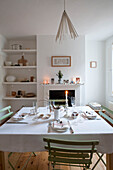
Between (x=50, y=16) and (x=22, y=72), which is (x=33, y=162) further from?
(x=22, y=72)

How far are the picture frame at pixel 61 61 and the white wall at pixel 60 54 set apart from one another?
102 mm

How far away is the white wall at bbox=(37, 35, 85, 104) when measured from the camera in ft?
14.4

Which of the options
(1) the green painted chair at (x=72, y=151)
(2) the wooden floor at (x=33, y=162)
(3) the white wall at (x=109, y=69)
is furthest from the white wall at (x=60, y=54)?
(1) the green painted chair at (x=72, y=151)

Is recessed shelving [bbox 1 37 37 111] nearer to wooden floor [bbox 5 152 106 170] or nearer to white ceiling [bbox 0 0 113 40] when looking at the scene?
white ceiling [bbox 0 0 113 40]

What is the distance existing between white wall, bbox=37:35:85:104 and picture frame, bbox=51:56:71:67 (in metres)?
0.10

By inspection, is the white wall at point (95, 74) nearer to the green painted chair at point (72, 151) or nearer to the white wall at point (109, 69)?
the white wall at point (109, 69)

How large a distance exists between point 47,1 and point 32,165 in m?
2.78

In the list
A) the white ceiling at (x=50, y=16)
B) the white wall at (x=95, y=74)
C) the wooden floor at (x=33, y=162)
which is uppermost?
the white ceiling at (x=50, y=16)

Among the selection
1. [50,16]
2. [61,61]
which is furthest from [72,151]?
[61,61]

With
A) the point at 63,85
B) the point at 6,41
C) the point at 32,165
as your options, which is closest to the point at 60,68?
the point at 63,85

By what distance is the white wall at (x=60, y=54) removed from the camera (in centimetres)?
438

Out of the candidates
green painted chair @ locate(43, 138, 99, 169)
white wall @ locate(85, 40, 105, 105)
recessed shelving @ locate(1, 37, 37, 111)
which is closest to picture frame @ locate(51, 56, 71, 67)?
recessed shelving @ locate(1, 37, 37, 111)

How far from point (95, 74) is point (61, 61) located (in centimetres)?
147

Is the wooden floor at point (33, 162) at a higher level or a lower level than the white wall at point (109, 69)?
lower
